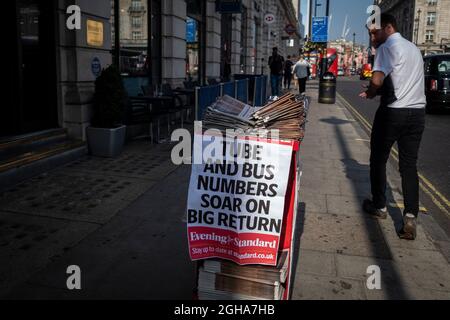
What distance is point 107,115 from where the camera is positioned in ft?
26.2

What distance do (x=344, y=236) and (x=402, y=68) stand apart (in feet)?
5.73

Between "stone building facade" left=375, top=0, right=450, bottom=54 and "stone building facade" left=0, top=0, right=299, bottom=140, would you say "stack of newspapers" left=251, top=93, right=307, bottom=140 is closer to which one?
"stone building facade" left=0, top=0, right=299, bottom=140

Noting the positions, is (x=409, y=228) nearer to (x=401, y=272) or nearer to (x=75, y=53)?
(x=401, y=272)

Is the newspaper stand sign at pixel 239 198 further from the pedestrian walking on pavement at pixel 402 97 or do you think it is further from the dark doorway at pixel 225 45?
the dark doorway at pixel 225 45

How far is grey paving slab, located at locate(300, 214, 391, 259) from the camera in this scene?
4250 mm

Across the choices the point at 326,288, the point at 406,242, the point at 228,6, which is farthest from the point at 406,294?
the point at 228,6

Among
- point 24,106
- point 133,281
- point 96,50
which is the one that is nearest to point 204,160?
point 133,281

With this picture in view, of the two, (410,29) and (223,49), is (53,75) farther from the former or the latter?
(410,29)

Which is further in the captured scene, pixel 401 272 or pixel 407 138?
pixel 407 138

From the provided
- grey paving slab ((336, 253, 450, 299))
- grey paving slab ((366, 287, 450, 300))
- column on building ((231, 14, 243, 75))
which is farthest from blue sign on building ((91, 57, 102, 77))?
column on building ((231, 14, 243, 75))

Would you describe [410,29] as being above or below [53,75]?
above

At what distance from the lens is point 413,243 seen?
4453 millimetres

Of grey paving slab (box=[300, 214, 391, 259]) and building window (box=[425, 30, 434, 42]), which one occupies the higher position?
building window (box=[425, 30, 434, 42])
